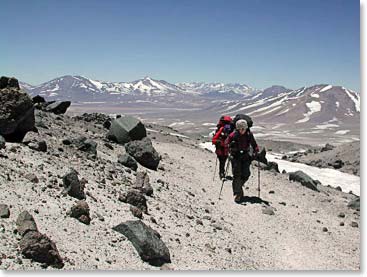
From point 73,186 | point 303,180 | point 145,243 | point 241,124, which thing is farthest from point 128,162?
point 303,180

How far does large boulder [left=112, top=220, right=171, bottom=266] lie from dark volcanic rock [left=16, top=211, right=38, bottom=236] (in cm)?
136

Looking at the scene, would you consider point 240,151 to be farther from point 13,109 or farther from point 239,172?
point 13,109

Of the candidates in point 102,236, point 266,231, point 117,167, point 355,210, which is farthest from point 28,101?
point 355,210

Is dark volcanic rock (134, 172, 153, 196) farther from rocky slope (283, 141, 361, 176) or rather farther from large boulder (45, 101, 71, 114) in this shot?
rocky slope (283, 141, 361, 176)

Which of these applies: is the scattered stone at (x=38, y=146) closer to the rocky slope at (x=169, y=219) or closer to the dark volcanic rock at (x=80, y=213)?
the rocky slope at (x=169, y=219)

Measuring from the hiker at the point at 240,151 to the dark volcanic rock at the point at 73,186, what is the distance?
4433mm

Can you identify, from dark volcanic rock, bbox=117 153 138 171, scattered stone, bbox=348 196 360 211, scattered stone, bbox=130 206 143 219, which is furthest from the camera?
scattered stone, bbox=348 196 360 211

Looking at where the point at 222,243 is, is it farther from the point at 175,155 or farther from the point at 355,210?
the point at 175,155

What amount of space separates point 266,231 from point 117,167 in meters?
3.91

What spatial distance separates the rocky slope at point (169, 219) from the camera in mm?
5770

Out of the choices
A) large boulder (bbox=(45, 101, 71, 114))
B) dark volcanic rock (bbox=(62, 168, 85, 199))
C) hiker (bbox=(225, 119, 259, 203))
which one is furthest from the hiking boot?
large boulder (bbox=(45, 101, 71, 114))

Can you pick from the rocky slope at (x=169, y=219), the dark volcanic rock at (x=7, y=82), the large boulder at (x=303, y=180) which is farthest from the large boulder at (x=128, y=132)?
the large boulder at (x=303, y=180)

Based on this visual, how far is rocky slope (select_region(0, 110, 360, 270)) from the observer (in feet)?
18.9

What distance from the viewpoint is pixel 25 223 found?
17.7ft
